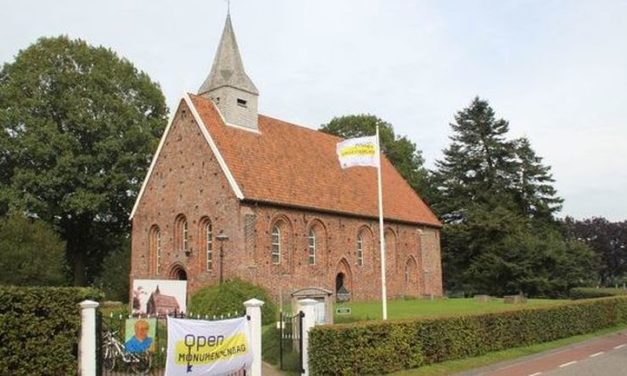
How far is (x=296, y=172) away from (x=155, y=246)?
30.5 ft

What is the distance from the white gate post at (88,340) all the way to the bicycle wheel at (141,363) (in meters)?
3.71

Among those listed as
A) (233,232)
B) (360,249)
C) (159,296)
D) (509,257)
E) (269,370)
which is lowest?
(269,370)

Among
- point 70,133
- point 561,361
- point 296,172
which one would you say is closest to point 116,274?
point 70,133

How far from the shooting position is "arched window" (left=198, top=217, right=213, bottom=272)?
33156 mm

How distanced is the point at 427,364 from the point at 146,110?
1382 inches

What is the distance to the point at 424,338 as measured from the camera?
17.9 metres

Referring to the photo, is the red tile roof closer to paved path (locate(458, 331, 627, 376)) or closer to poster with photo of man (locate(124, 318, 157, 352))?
paved path (locate(458, 331, 627, 376))

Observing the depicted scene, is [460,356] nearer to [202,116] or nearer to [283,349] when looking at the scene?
[283,349]

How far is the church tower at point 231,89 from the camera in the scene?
117 ft

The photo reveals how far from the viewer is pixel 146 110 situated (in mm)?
47312

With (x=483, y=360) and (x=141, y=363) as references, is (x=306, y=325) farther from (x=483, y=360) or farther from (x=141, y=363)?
(x=483, y=360)

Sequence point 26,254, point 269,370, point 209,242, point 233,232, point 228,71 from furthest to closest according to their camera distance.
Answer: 1. point 228,71
2. point 26,254
3. point 209,242
4. point 233,232
5. point 269,370

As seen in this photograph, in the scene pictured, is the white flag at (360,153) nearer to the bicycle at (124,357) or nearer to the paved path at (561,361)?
the paved path at (561,361)

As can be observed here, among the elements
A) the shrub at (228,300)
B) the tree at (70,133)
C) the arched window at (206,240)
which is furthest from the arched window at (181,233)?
the tree at (70,133)
